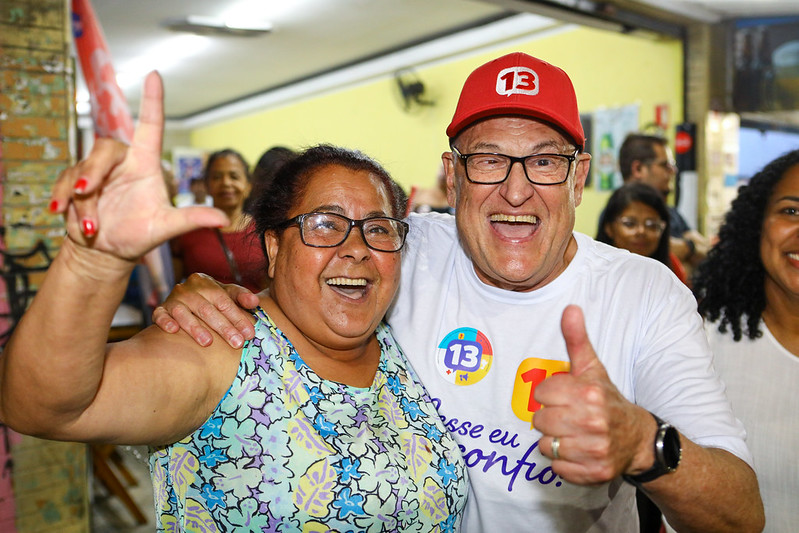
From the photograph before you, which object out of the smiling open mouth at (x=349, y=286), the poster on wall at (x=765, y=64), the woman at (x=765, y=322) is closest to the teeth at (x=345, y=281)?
the smiling open mouth at (x=349, y=286)

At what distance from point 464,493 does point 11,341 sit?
3.51 feet

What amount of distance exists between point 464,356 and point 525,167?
21.0 inches

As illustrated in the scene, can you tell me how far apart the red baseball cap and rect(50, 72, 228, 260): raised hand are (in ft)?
3.22

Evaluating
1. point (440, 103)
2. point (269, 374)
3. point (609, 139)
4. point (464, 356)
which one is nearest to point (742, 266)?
point (464, 356)

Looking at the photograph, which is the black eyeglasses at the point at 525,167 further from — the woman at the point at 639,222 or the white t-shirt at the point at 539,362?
the woman at the point at 639,222

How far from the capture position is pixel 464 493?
1.65 m

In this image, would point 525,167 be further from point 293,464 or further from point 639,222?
point 639,222

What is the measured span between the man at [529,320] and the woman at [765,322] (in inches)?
18.2

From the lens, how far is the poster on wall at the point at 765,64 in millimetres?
5535

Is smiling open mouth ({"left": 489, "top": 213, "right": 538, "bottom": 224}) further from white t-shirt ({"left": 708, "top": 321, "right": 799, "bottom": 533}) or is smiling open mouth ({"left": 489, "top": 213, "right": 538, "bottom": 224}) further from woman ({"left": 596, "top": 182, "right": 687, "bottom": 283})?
woman ({"left": 596, "top": 182, "right": 687, "bottom": 283})

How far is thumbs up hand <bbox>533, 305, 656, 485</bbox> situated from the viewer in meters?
1.10

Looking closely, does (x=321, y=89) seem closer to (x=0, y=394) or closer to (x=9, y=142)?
(x=9, y=142)

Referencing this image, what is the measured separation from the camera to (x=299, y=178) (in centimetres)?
172

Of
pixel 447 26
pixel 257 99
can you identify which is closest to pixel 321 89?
pixel 257 99
